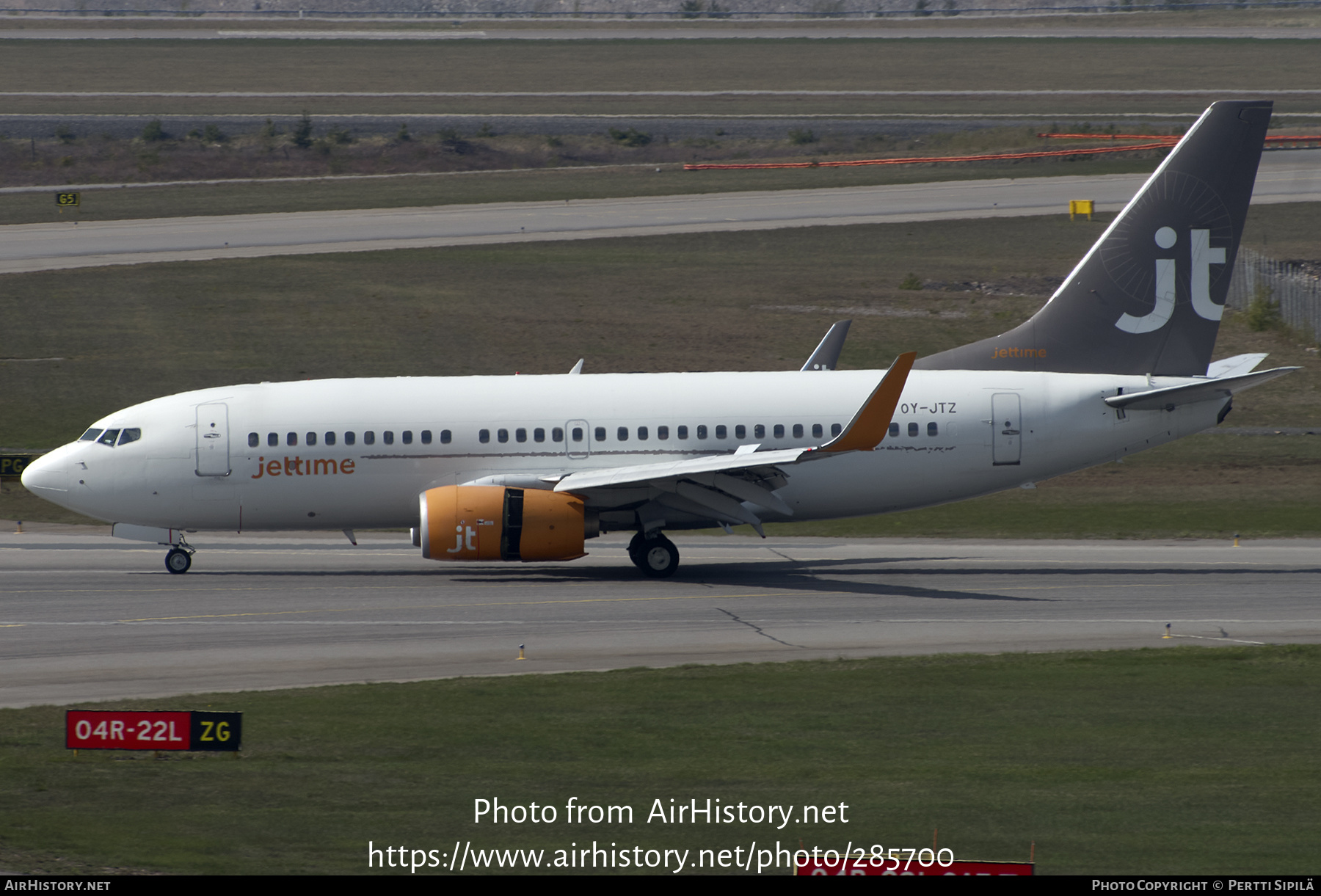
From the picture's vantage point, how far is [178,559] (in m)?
36.1

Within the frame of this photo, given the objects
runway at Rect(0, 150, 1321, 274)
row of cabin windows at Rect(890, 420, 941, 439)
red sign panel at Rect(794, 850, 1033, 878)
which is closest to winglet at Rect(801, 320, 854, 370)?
row of cabin windows at Rect(890, 420, 941, 439)

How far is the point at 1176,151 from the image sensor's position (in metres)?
37.5

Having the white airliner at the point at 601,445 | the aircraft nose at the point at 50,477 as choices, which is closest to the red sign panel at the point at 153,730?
the white airliner at the point at 601,445

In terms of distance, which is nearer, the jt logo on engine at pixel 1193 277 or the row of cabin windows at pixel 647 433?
the row of cabin windows at pixel 647 433

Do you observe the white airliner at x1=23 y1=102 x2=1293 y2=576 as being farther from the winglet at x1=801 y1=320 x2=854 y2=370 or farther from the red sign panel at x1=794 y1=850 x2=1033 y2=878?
the red sign panel at x1=794 y1=850 x2=1033 y2=878

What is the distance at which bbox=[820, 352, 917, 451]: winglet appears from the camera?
103 feet

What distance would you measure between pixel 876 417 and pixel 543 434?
8088 mm

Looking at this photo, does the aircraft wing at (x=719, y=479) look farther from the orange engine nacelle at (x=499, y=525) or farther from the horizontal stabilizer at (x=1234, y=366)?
the horizontal stabilizer at (x=1234, y=366)

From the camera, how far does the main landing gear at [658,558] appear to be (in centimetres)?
3516

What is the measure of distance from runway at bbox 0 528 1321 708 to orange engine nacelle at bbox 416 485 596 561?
0.92 metres

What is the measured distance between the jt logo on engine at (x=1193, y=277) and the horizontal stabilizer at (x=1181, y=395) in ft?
7.86

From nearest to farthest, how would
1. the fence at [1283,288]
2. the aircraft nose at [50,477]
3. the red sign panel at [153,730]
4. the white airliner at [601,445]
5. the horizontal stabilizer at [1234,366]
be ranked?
the red sign panel at [153,730] → the white airliner at [601,445] → the aircraft nose at [50,477] → the horizontal stabilizer at [1234,366] → the fence at [1283,288]
